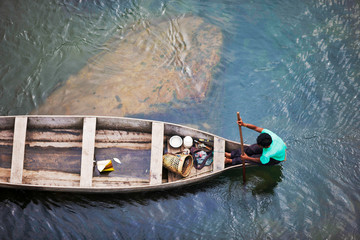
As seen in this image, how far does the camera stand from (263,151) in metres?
5.92

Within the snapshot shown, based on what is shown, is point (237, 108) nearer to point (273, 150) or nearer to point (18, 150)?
point (273, 150)

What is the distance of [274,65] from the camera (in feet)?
25.8

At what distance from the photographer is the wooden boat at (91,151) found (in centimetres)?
607

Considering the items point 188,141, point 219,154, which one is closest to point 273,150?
point 219,154

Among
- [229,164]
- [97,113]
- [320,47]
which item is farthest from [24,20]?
[320,47]

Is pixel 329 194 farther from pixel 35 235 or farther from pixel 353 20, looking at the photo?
pixel 35 235

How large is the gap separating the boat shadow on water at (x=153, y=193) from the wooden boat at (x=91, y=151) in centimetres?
57

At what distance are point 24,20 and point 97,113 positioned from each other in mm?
3498

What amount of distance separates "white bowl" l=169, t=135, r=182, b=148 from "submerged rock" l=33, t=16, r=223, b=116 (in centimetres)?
131

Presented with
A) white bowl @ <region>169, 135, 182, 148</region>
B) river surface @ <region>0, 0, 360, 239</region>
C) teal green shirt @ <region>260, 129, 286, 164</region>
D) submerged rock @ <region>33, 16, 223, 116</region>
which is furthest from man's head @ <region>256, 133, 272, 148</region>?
submerged rock @ <region>33, 16, 223, 116</region>

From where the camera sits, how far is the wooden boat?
6074 millimetres

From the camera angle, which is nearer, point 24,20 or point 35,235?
point 35,235

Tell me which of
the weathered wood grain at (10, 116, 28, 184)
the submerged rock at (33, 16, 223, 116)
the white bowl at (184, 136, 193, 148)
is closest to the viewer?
Result: the weathered wood grain at (10, 116, 28, 184)

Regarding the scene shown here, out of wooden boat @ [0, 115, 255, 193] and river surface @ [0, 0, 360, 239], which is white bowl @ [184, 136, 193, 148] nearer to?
wooden boat @ [0, 115, 255, 193]
